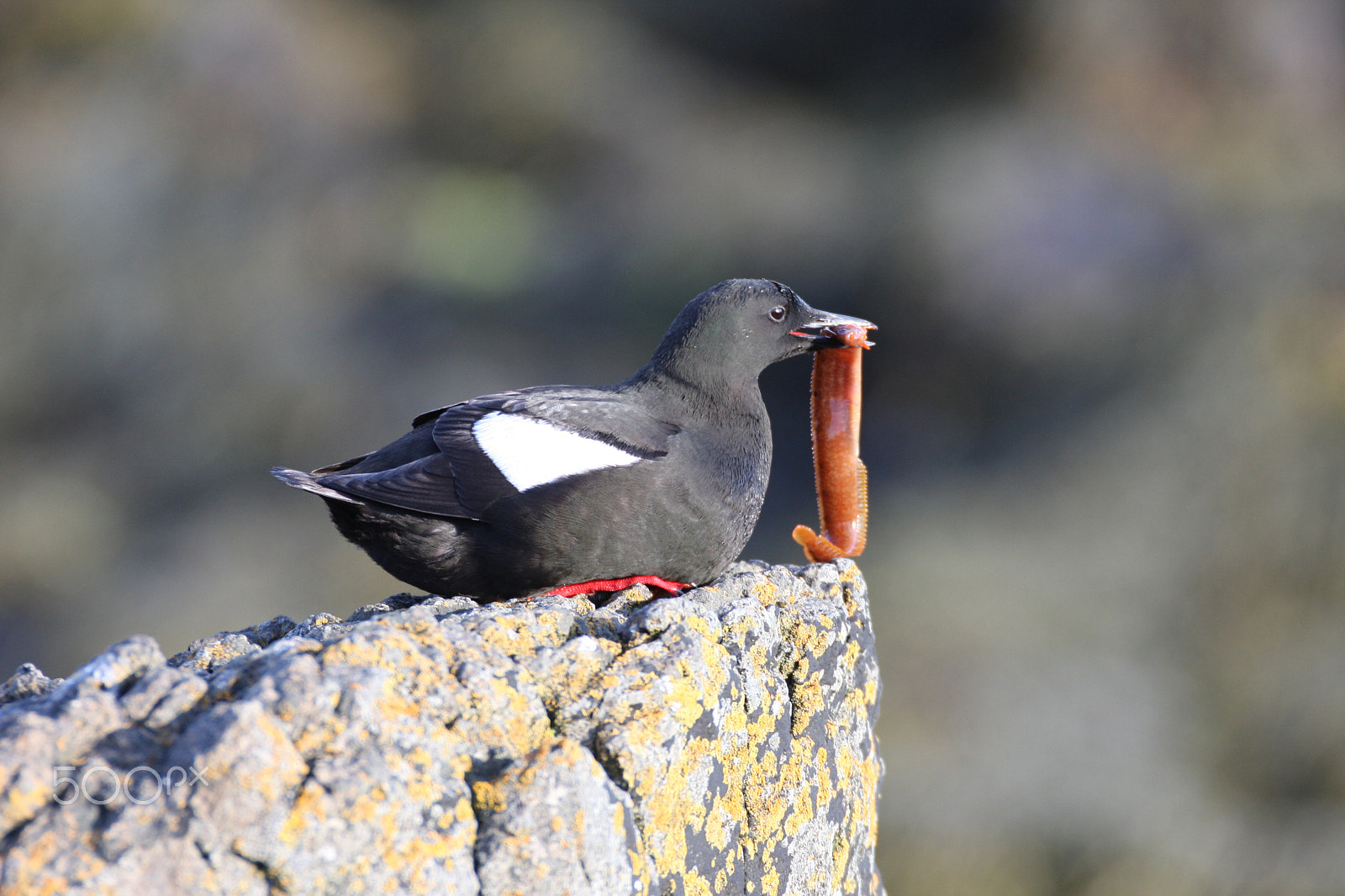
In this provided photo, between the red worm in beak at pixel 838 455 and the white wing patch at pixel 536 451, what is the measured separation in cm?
80

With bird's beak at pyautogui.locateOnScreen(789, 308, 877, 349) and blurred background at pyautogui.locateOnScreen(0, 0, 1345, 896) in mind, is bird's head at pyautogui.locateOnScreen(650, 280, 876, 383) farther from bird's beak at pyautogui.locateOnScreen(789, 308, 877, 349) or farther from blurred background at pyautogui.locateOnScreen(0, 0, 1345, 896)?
blurred background at pyautogui.locateOnScreen(0, 0, 1345, 896)

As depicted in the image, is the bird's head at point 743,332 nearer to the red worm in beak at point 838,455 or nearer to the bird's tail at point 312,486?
the red worm in beak at point 838,455

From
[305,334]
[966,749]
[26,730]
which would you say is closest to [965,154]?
[966,749]

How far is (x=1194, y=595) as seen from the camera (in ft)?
24.3

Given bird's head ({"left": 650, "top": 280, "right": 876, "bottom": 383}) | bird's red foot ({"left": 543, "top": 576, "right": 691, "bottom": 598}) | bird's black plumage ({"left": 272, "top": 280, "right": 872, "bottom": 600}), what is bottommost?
bird's red foot ({"left": 543, "top": 576, "right": 691, "bottom": 598})

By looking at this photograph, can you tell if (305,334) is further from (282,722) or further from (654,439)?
(282,722)

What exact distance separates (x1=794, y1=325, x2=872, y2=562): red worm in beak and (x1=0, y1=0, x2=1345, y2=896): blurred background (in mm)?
3589

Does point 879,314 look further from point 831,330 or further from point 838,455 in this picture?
point 838,455

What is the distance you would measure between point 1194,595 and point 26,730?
7355mm

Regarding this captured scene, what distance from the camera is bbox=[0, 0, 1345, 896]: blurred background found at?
23.4ft

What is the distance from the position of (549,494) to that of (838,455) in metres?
1.18

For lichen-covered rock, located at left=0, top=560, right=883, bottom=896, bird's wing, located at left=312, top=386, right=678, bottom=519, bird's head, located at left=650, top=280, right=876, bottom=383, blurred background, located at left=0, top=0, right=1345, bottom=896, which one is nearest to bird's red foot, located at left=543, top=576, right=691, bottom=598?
bird's wing, located at left=312, top=386, right=678, bottom=519

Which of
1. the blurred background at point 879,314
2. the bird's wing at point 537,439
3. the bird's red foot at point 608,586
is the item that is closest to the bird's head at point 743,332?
the bird's wing at point 537,439

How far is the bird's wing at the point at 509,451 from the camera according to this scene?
3451 mm
